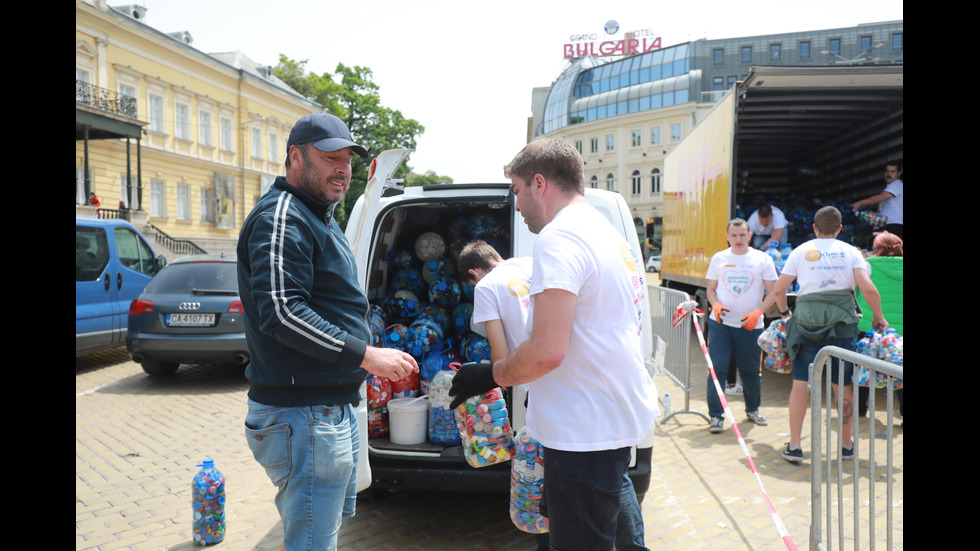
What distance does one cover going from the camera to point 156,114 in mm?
34688

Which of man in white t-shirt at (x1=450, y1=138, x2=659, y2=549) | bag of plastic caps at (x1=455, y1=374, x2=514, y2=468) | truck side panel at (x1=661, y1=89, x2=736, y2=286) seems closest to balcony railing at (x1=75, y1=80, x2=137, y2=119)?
truck side panel at (x1=661, y1=89, x2=736, y2=286)

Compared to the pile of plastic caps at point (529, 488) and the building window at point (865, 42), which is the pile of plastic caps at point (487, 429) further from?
the building window at point (865, 42)

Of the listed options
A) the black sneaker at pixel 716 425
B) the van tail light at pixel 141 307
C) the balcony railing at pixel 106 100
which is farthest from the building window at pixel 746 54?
the van tail light at pixel 141 307

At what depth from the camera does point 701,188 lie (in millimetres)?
10867

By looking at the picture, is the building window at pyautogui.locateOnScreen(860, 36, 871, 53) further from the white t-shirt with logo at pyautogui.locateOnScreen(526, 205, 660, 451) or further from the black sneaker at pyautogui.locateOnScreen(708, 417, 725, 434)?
the white t-shirt with logo at pyautogui.locateOnScreen(526, 205, 660, 451)

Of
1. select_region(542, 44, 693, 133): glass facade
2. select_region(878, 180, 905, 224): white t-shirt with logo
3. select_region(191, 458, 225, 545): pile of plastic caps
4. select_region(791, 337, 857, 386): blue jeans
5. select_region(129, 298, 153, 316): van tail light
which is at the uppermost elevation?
select_region(542, 44, 693, 133): glass facade

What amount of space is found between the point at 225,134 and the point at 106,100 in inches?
424

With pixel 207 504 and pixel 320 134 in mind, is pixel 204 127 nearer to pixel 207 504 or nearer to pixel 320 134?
pixel 207 504

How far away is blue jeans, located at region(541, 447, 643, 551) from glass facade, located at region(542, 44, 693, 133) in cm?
6010

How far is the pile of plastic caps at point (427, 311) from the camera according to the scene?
14.6ft

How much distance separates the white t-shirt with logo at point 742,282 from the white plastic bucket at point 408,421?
11.4 ft

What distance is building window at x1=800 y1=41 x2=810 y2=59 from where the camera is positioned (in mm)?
59219

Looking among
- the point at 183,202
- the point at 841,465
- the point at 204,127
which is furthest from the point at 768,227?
the point at 204,127
